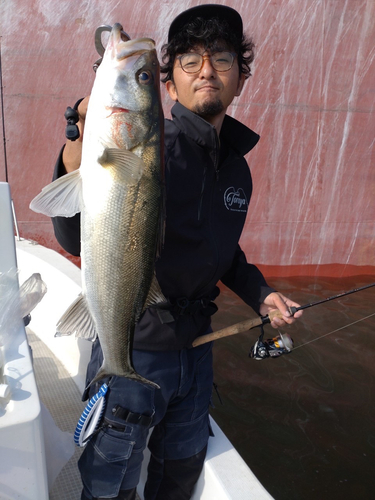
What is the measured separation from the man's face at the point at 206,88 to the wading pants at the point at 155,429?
1.17 metres

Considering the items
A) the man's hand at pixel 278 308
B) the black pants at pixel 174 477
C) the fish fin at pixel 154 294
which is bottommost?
the black pants at pixel 174 477

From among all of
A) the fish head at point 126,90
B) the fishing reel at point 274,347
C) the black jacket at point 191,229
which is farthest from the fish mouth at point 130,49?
the fishing reel at point 274,347

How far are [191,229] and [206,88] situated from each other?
0.68 metres

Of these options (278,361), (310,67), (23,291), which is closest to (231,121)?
(23,291)

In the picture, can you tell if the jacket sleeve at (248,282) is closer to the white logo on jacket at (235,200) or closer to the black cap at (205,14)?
the white logo on jacket at (235,200)

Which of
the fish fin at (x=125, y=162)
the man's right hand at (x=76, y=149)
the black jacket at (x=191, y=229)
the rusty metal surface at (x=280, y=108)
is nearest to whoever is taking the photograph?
the fish fin at (x=125, y=162)

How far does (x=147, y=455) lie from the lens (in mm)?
2303

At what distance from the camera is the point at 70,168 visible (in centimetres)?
155

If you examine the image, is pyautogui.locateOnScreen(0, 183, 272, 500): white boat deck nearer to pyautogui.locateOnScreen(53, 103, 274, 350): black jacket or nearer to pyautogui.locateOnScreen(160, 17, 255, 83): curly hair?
pyautogui.locateOnScreen(53, 103, 274, 350): black jacket

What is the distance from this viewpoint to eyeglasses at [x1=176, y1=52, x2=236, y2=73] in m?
1.96

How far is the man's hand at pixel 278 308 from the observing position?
2.17 m

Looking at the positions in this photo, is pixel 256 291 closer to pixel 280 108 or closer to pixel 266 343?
pixel 266 343

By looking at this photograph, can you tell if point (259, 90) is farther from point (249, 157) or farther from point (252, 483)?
point (252, 483)

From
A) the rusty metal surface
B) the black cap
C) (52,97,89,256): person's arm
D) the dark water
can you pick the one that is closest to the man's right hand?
(52,97,89,256): person's arm
